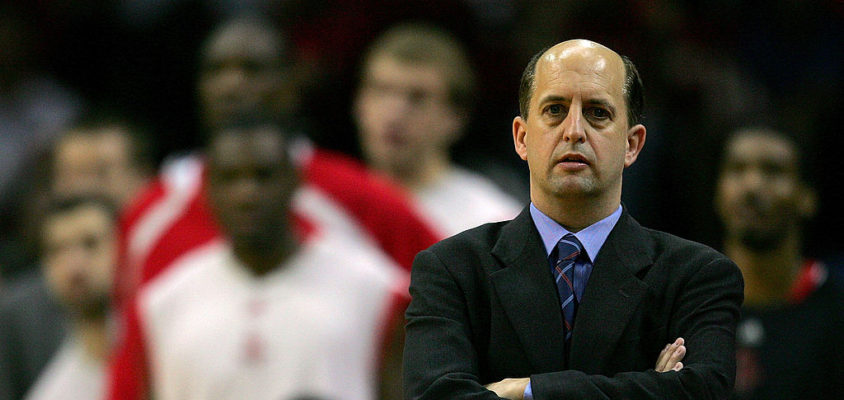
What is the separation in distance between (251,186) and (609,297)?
2.89 meters

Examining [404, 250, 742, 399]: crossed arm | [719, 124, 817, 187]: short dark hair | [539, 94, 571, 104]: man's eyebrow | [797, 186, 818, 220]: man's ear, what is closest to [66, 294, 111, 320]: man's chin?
[719, 124, 817, 187]: short dark hair

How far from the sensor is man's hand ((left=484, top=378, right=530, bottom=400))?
2326 mm

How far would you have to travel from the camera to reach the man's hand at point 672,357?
7.66 feet

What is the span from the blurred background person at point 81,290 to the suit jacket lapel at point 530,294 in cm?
396

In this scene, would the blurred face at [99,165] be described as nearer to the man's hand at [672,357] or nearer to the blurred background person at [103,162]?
the blurred background person at [103,162]

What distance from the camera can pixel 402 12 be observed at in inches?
295

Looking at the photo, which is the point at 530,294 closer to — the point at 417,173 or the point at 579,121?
the point at 579,121

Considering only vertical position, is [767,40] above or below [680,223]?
above

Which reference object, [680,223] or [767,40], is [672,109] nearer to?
[767,40]

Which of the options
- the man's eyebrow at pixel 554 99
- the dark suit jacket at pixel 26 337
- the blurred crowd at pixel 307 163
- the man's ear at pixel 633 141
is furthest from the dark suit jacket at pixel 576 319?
the dark suit jacket at pixel 26 337

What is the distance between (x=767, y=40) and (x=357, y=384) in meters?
3.35

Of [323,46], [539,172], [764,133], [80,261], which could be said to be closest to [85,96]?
[323,46]

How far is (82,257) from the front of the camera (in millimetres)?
6488

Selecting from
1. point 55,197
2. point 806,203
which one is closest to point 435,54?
point 55,197
